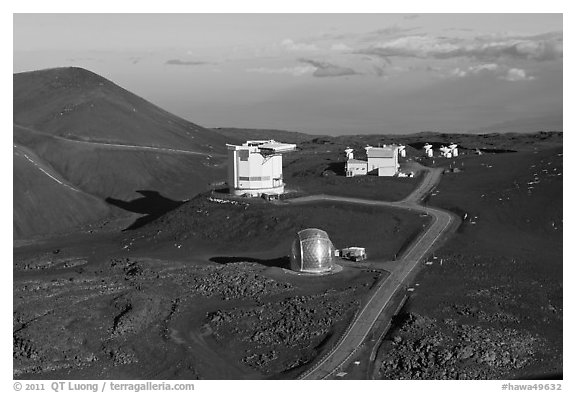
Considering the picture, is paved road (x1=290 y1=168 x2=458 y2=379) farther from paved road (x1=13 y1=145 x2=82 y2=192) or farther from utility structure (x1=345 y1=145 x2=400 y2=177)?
paved road (x1=13 y1=145 x2=82 y2=192)

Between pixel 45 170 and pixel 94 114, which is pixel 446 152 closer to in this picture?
pixel 45 170

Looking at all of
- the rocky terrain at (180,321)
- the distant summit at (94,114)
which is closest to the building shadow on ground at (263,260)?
the rocky terrain at (180,321)

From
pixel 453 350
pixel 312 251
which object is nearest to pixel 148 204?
pixel 312 251

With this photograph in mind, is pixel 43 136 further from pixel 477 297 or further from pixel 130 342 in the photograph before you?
pixel 477 297

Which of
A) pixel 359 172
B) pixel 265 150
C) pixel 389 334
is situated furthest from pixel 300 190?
pixel 389 334

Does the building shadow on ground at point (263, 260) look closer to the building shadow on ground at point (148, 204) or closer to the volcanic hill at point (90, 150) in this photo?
the building shadow on ground at point (148, 204)

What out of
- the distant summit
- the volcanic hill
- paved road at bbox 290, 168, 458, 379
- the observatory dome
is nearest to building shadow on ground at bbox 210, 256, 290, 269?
the observatory dome
